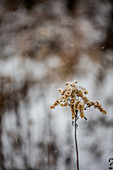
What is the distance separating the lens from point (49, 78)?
3.23 ft

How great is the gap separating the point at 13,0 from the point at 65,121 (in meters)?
0.82

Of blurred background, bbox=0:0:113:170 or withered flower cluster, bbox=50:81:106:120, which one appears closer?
withered flower cluster, bbox=50:81:106:120

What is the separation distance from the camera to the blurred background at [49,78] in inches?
35.9

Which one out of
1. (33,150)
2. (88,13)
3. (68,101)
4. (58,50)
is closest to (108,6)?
(88,13)

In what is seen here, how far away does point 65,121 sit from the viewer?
3.09ft

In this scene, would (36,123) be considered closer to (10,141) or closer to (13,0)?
(10,141)

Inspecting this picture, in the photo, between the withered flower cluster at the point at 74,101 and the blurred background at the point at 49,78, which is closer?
the withered flower cluster at the point at 74,101

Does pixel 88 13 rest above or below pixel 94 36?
above

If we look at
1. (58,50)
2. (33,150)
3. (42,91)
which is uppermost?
(58,50)

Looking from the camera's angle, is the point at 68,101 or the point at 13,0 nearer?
the point at 68,101

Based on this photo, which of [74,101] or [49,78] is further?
[49,78]

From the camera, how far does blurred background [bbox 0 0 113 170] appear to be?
0.91 metres

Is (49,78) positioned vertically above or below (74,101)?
above

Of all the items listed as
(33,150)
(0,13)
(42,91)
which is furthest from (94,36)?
(33,150)
